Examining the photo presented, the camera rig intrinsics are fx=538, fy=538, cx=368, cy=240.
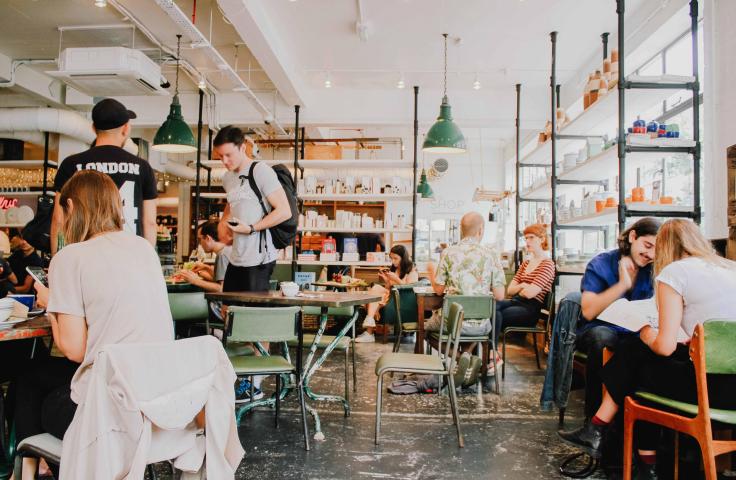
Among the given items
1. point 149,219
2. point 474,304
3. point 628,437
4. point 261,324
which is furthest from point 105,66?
point 628,437

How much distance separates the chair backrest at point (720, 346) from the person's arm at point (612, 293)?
1.05m

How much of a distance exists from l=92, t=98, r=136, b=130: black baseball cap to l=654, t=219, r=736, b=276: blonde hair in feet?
9.05

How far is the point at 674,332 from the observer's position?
2271 millimetres

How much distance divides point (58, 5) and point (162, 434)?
618 centimetres

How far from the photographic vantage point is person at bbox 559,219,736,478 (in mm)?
2240

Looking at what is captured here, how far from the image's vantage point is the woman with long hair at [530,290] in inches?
205

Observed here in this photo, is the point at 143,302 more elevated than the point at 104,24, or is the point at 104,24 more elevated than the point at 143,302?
the point at 104,24

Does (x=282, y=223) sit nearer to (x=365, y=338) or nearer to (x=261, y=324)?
(x=261, y=324)

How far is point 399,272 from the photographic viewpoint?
6906mm

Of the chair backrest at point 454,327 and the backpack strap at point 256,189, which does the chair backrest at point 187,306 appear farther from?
the chair backrest at point 454,327

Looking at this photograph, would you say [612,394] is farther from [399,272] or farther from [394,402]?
[399,272]

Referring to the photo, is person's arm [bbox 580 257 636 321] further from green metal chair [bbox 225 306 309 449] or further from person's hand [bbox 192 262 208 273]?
person's hand [bbox 192 262 208 273]

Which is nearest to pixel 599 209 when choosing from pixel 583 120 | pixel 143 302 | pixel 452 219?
pixel 583 120

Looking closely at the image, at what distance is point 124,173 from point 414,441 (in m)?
2.24
